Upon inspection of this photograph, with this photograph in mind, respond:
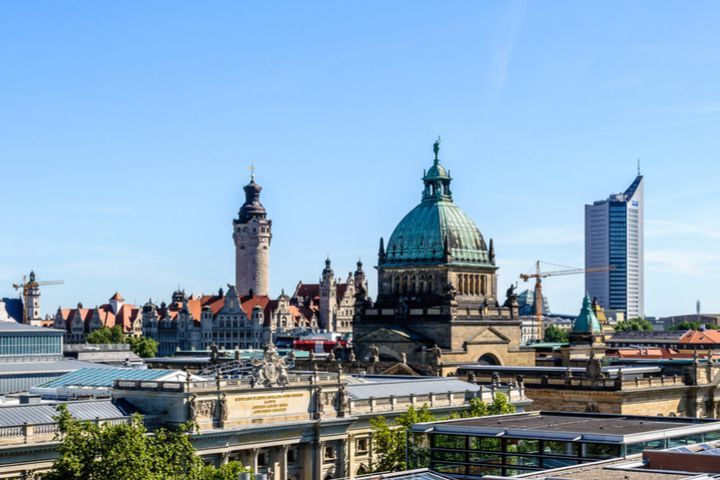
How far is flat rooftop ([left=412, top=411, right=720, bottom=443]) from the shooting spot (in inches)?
2584

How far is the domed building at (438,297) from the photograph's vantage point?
130250 mm

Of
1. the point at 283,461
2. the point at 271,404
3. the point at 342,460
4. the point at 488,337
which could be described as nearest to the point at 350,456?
the point at 342,460

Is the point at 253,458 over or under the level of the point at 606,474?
under

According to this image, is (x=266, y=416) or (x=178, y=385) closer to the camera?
(x=178, y=385)

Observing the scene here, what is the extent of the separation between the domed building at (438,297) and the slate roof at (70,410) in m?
50.7

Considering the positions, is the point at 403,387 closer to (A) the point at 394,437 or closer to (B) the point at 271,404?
(A) the point at 394,437

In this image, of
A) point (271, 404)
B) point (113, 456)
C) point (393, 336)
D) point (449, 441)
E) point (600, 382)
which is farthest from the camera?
point (393, 336)

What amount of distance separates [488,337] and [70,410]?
6403cm

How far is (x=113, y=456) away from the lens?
2517 inches

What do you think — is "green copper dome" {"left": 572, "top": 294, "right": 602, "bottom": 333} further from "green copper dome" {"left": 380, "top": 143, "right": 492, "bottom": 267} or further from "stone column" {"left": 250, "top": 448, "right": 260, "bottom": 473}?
"stone column" {"left": 250, "top": 448, "right": 260, "bottom": 473}

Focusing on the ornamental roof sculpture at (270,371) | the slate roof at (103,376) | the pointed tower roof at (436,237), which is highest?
the pointed tower roof at (436,237)

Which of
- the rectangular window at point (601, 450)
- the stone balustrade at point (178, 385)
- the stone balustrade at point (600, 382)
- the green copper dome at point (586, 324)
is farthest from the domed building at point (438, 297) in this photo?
the rectangular window at point (601, 450)

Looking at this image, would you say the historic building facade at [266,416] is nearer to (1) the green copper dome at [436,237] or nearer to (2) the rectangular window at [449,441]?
(2) the rectangular window at [449,441]

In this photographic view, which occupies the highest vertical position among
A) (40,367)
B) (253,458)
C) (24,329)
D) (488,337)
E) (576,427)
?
(24,329)
